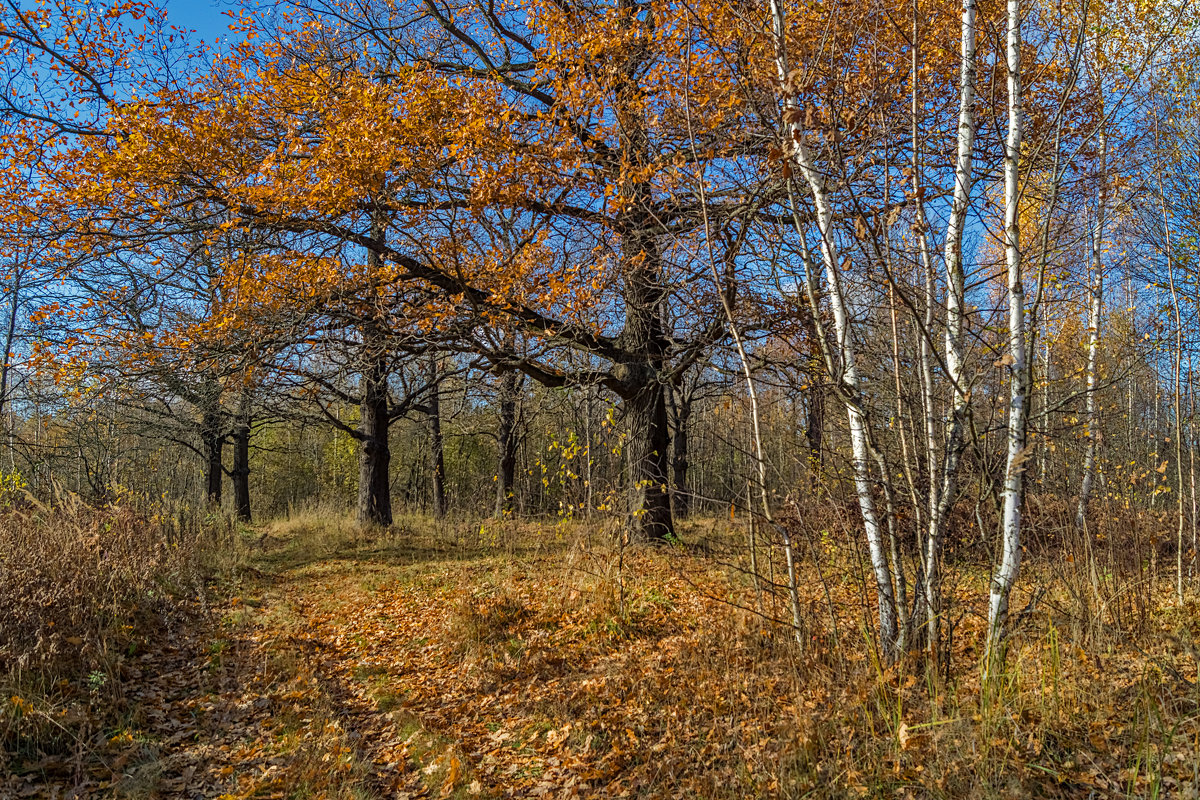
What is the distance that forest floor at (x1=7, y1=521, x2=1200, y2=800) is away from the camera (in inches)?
123

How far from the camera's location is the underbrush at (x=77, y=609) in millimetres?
4230

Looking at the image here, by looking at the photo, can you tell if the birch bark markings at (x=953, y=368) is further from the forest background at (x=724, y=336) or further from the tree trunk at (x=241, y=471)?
the tree trunk at (x=241, y=471)

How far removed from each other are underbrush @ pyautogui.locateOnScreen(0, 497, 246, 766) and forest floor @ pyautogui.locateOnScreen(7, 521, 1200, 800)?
0.14 metres

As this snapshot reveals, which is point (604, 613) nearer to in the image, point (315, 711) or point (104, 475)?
point (315, 711)

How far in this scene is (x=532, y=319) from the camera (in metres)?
8.07

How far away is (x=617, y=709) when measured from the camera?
14.3ft

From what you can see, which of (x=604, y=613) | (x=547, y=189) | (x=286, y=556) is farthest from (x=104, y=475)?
(x=604, y=613)

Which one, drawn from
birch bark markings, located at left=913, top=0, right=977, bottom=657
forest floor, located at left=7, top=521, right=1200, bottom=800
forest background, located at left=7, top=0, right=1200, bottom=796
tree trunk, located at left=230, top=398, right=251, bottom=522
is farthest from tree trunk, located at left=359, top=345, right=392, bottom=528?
birch bark markings, located at left=913, top=0, right=977, bottom=657

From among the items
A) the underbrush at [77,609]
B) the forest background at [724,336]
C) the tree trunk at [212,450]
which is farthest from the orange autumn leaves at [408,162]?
the tree trunk at [212,450]

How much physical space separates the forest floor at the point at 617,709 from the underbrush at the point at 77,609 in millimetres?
143

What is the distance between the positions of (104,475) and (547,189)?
30.2 feet

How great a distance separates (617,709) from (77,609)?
4877 mm

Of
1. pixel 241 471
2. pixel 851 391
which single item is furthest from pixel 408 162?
pixel 241 471

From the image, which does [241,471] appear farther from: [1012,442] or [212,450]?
[1012,442]
